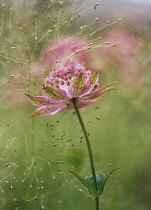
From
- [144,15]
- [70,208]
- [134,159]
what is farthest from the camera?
[144,15]

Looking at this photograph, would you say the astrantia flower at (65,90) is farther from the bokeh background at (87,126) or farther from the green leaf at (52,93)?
the bokeh background at (87,126)

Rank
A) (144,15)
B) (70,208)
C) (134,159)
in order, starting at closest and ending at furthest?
(70,208), (134,159), (144,15)

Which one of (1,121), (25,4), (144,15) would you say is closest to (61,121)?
(1,121)

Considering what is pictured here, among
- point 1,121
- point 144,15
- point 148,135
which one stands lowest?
point 148,135

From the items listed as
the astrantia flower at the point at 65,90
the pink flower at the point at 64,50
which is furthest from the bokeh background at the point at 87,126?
the astrantia flower at the point at 65,90

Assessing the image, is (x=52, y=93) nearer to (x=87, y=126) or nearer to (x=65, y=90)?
(x=65, y=90)

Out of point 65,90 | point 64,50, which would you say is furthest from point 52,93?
point 64,50

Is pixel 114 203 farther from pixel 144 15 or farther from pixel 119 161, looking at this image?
pixel 144 15

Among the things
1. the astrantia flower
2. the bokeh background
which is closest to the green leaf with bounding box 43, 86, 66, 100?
the astrantia flower
